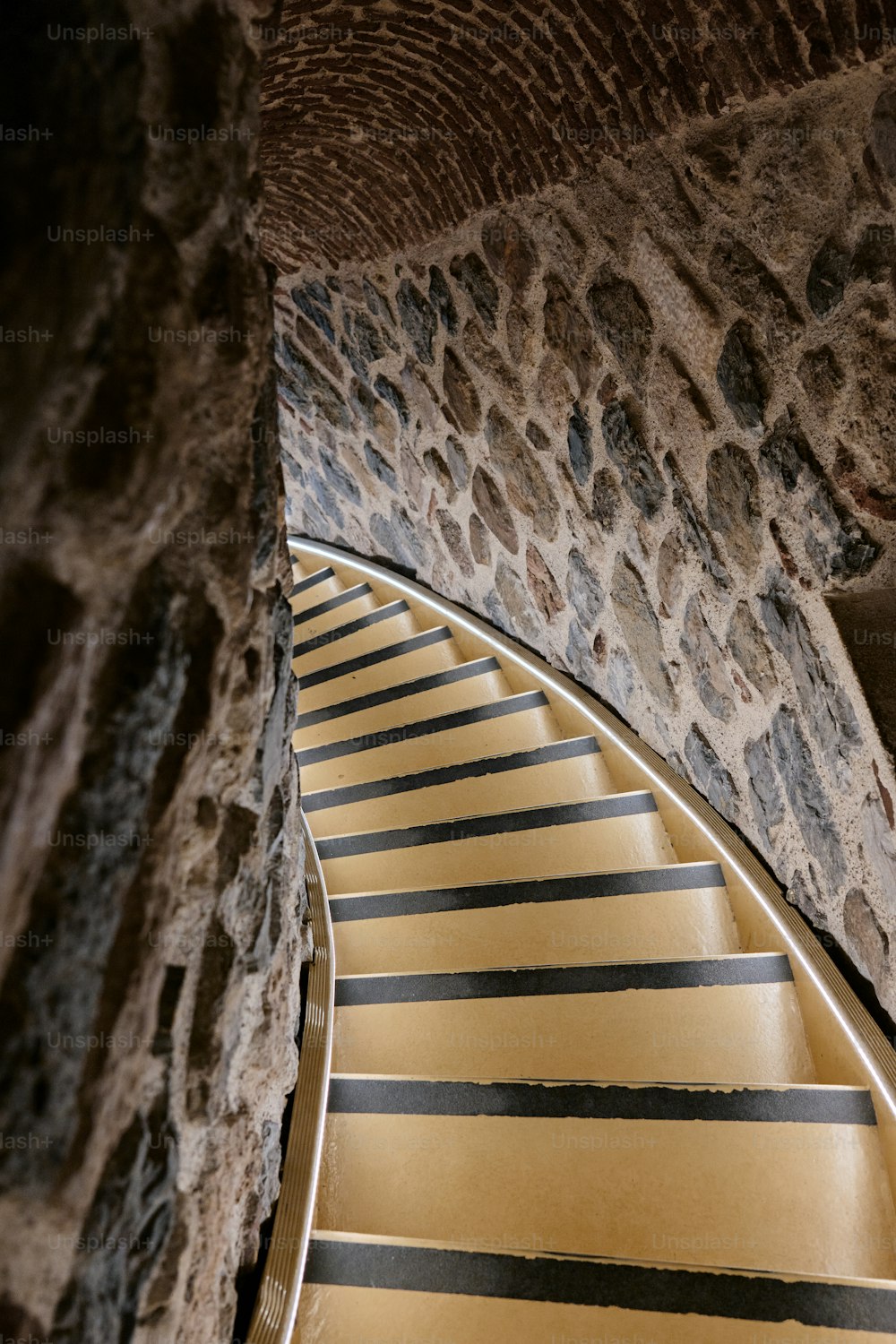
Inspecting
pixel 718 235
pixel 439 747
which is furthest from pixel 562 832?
pixel 718 235

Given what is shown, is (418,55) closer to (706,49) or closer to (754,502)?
(706,49)

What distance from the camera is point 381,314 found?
3371 millimetres

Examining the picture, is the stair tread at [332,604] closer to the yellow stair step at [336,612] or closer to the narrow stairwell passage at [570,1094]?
the yellow stair step at [336,612]

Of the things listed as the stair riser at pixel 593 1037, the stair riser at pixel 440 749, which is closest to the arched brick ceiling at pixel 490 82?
the stair riser at pixel 440 749

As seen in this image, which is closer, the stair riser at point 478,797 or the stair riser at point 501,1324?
the stair riser at point 501,1324

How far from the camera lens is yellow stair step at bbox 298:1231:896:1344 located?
4.81ft

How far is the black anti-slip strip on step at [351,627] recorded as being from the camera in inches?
171

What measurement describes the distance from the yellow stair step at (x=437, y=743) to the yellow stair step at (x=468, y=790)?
0.13 m

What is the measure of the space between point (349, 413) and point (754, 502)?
94.9 inches

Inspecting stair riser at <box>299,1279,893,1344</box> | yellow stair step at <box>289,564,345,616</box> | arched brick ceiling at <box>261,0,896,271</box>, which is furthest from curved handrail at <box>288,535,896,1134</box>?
arched brick ceiling at <box>261,0,896,271</box>

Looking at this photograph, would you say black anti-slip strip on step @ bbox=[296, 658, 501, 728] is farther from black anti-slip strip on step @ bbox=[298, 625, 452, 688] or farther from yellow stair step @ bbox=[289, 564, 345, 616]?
yellow stair step @ bbox=[289, 564, 345, 616]

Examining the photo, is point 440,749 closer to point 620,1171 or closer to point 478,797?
point 478,797

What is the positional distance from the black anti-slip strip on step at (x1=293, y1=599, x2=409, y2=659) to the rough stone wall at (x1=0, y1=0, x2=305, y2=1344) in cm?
314

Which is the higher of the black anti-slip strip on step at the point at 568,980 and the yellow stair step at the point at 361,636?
the yellow stair step at the point at 361,636
